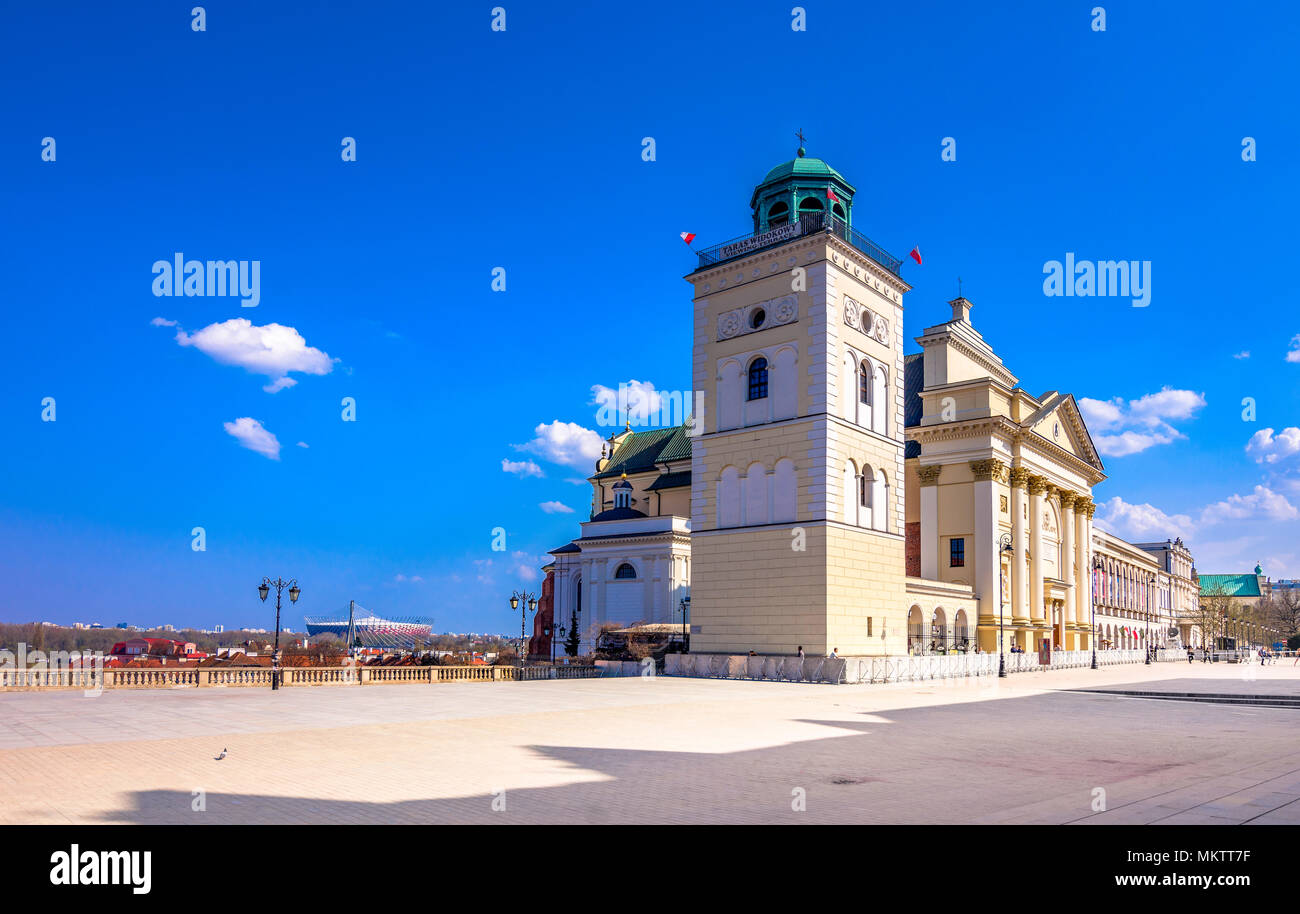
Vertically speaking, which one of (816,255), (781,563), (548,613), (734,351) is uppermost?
(816,255)

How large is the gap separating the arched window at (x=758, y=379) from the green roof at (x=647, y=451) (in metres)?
30.0

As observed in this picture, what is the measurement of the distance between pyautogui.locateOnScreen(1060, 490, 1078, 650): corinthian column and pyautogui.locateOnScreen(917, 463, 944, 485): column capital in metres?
14.6

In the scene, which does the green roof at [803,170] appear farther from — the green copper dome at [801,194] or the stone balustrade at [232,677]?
the stone balustrade at [232,677]

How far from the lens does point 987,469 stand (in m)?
58.8

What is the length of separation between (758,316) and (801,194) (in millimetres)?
6797

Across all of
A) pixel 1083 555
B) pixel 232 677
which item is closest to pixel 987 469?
pixel 1083 555

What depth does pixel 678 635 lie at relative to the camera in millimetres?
57500

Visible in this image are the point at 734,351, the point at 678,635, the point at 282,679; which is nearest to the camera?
the point at 282,679

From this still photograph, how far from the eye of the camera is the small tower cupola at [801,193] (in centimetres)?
4500

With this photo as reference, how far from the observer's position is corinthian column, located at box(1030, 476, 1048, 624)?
6235cm

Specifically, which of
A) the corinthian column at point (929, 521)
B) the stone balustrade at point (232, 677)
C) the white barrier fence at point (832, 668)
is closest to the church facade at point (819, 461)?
the corinthian column at point (929, 521)

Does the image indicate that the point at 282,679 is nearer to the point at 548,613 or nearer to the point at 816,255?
the point at 816,255

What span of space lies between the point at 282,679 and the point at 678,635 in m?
29.3
